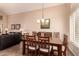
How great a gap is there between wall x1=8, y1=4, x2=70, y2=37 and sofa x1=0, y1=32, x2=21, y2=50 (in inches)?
19.1

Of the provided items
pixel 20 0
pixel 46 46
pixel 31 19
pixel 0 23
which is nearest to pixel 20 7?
pixel 31 19

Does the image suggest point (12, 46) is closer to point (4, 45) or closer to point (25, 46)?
point (4, 45)

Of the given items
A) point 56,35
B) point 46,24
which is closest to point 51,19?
point 46,24

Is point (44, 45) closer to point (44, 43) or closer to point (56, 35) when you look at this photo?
point (44, 43)

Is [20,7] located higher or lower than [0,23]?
higher

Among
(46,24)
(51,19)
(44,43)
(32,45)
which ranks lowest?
(32,45)

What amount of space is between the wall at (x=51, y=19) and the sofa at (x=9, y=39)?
485 millimetres

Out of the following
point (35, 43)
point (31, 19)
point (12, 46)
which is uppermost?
point (31, 19)

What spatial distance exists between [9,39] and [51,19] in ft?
8.99

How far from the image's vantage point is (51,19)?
627 cm

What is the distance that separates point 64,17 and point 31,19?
2064 mm

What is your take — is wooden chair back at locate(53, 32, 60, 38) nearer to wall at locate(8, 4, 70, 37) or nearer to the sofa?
wall at locate(8, 4, 70, 37)

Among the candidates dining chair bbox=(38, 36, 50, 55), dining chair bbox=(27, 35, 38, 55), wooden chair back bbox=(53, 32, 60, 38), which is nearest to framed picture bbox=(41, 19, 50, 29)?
wooden chair back bbox=(53, 32, 60, 38)

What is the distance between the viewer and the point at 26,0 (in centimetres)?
165
